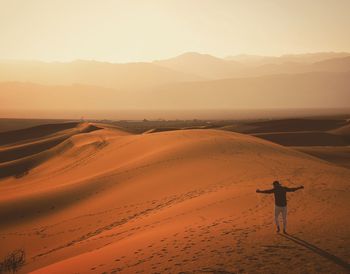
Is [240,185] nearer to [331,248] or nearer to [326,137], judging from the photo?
[331,248]

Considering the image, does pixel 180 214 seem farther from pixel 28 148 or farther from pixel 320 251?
pixel 28 148

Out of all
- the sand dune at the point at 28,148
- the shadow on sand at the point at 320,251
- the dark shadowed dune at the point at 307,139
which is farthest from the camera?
the dark shadowed dune at the point at 307,139

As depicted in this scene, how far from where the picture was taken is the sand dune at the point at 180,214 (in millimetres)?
7812

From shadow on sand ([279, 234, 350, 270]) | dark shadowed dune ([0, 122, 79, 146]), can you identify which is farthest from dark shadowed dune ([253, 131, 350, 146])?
shadow on sand ([279, 234, 350, 270])

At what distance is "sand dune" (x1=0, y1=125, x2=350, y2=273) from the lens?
7812 mm

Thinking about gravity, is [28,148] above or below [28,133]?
below

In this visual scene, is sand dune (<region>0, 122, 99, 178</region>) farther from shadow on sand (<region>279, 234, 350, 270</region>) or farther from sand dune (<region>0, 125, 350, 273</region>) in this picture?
shadow on sand (<region>279, 234, 350, 270</region>)

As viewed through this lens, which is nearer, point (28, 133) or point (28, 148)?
point (28, 148)

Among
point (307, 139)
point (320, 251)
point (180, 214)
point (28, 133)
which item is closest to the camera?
point (320, 251)

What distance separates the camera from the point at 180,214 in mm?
12109

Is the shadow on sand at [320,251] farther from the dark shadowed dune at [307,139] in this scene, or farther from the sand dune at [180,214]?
the dark shadowed dune at [307,139]

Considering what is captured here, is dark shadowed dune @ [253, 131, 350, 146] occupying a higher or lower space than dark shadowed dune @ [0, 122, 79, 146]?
lower

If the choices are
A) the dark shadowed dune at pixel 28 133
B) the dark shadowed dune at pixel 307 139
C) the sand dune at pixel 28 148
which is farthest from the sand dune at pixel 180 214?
the dark shadowed dune at pixel 28 133

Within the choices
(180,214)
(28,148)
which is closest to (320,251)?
(180,214)
